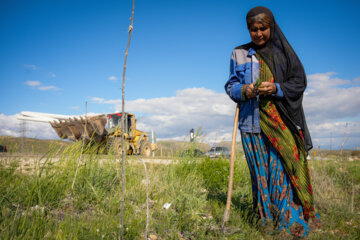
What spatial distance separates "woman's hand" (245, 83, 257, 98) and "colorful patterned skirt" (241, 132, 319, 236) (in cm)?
38

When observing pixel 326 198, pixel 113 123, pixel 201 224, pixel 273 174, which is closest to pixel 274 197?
pixel 273 174

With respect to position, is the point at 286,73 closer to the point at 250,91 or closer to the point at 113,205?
the point at 250,91

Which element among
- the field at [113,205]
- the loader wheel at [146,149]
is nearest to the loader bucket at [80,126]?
the loader wheel at [146,149]

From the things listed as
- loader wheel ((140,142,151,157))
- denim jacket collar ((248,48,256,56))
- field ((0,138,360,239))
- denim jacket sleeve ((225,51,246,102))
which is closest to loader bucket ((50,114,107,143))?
loader wheel ((140,142,151,157))

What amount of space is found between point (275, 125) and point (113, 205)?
1693mm

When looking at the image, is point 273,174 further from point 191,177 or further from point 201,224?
point 191,177

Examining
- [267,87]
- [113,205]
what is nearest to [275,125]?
[267,87]

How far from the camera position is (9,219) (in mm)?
1862

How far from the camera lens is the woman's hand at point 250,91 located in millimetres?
2227

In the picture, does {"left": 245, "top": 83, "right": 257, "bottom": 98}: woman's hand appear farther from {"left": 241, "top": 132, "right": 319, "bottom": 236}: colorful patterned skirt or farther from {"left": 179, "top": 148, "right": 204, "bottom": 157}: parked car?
{"left": 179, "top": 148, "right": 204, "bottom": 157}: parked car

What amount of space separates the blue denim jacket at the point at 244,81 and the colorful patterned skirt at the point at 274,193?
0.13 meters

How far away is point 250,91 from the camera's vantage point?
7.36 ft

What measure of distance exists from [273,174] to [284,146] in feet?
0.89

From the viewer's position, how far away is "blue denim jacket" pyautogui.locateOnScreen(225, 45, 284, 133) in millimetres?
2379
